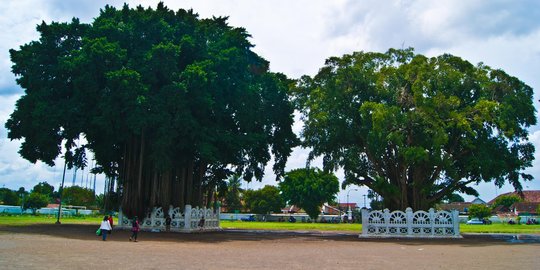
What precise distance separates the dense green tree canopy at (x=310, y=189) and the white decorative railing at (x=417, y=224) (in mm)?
43057

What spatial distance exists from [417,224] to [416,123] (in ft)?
20.6

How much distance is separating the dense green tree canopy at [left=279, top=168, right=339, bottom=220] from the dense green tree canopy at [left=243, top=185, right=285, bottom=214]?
15929 mm

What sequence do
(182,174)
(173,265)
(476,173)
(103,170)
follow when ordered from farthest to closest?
(103,170) < (182,174) < (476,173) < (173,265)

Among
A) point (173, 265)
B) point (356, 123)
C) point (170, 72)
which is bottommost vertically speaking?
point (173, 265)

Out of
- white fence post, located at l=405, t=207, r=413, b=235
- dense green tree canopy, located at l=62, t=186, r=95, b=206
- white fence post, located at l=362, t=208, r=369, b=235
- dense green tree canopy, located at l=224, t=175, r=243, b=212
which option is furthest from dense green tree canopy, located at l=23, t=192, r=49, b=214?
white fence post, located at l=405, t=207, r=413, b=235

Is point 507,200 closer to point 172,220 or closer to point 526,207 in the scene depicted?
point 526,207

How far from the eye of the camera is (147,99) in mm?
25719

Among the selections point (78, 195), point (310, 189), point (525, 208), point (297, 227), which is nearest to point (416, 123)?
point (297, 227)

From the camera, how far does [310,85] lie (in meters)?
33.9

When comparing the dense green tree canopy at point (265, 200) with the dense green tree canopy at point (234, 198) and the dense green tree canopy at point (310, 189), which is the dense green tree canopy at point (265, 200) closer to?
the dense green tree canopy at point (234, 198)

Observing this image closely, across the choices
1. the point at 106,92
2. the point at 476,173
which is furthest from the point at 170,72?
the point at 476,173

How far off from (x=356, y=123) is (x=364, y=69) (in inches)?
148

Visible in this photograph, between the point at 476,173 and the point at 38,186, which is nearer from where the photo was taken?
the point at 476,173

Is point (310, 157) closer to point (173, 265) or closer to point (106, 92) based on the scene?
point (106, 92)
